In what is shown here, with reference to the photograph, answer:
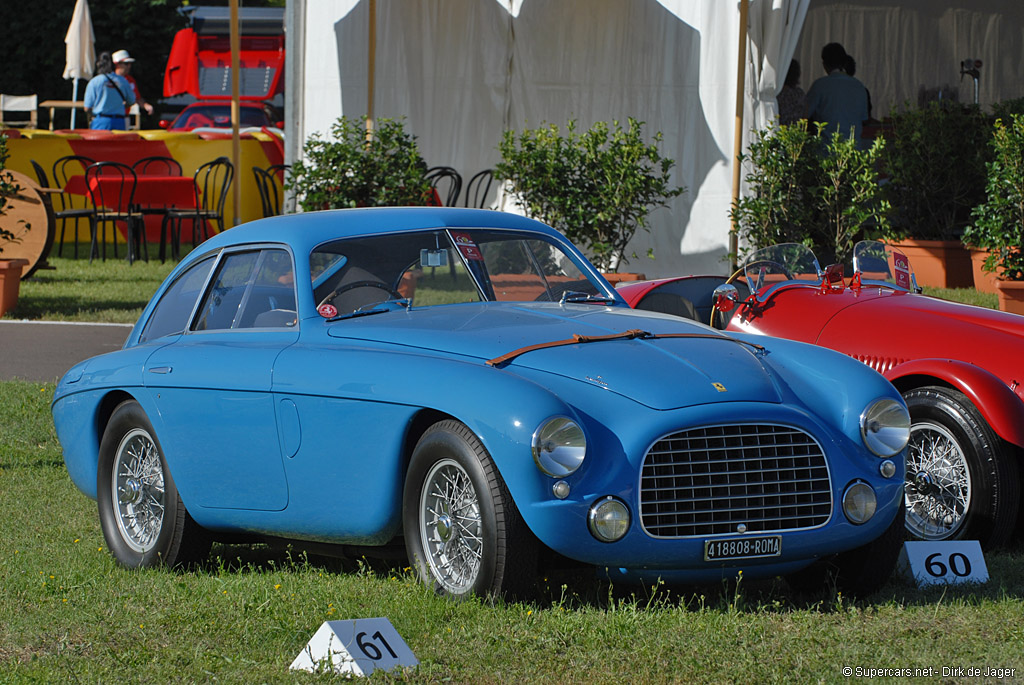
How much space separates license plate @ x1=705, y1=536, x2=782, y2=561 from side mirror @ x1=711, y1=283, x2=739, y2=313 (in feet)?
7.97

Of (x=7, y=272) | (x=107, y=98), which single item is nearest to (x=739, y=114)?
(x=7, y=272)

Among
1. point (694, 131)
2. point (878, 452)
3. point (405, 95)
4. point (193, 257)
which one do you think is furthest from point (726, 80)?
point (878, 452)

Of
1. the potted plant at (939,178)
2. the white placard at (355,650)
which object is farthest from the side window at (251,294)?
the potted plant at (939,178)

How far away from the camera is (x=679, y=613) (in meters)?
4.20

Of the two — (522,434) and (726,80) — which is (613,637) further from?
(726,80)

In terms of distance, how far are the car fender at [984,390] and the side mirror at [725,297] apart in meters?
1.12

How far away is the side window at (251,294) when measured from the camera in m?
5.24

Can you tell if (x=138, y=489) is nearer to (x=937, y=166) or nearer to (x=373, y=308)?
(x=373, y=308)

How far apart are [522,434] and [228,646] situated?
3.51 feet

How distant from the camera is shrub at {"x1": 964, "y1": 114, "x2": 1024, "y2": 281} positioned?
12.1m

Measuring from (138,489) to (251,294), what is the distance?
0.92 m

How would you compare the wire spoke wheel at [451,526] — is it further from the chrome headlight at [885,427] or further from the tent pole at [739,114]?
the tent pole at [739,114]

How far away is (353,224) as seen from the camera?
17.7ft
